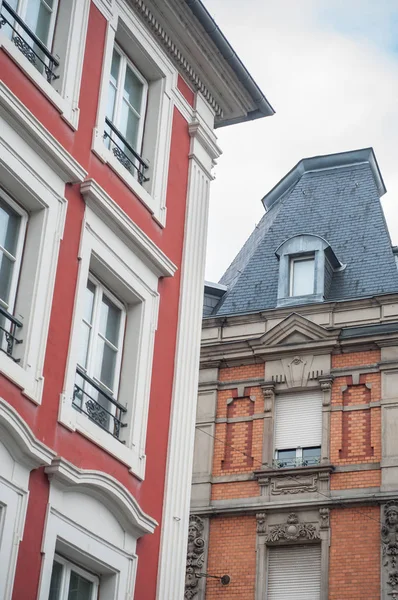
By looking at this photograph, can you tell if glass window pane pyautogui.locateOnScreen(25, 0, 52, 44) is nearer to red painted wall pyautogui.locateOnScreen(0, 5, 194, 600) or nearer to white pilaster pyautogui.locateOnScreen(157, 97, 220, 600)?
red painted wall pyautogui.locateOnScreen(0, 5, 194, 600)

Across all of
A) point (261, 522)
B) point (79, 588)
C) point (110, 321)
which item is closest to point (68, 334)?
point (110, 321)

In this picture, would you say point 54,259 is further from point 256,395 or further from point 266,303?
point 266,303

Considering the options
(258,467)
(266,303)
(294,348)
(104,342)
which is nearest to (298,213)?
(266,303)

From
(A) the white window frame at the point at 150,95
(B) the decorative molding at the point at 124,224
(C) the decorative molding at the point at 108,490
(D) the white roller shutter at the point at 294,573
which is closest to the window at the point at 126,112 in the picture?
(A) the white window frame at the point at 150,95

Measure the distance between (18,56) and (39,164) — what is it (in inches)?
44.2

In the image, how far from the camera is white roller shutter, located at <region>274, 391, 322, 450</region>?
86.5 ft

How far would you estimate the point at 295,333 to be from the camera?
27312mm

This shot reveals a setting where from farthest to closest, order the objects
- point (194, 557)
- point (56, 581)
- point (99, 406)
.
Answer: point (194, 557) < point (99, 406) < point (56, 581)

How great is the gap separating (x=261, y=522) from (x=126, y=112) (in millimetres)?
12565

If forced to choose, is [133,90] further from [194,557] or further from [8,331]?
[194,557]

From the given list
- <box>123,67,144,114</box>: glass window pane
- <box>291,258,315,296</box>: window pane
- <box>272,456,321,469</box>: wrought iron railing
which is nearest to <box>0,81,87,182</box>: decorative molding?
<box>123,67,144,114</box>: glass window pane

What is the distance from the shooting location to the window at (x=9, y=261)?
12.1 meters

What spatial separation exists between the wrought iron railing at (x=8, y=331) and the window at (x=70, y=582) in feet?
6.97

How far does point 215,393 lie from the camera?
27.6 m
